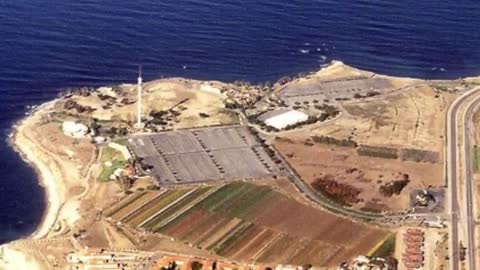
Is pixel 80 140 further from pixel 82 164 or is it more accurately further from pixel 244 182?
pixel 244 182

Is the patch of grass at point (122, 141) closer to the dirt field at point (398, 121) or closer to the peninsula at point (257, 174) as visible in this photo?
the peninsula at point (257, 174)

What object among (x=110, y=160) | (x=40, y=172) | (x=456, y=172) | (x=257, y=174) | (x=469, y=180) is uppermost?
(x=110, y=160)

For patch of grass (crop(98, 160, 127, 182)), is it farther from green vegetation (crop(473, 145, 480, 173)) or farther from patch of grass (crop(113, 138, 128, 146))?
green vegetation (crop(473, 145, 480, 173))

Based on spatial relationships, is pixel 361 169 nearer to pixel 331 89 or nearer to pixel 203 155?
pixel 203 155

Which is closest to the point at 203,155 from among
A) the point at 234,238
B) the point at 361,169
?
the point at 361,169

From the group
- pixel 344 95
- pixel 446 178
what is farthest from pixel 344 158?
pixel 344 95

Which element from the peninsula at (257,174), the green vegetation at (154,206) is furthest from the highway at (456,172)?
the green vegetation at (154,206)
